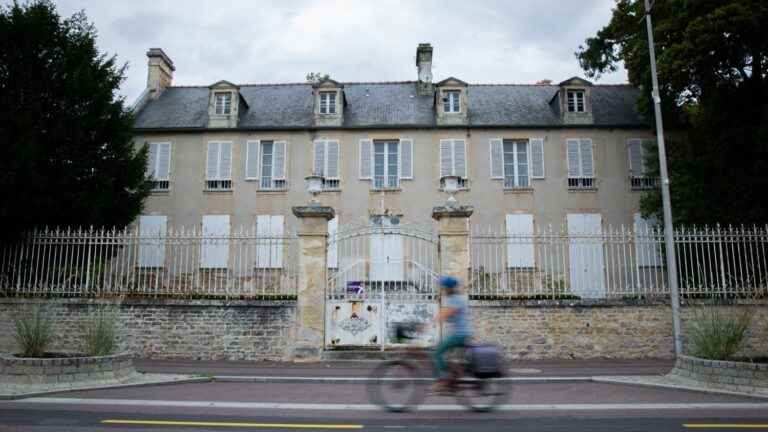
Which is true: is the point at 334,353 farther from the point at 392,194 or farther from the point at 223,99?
the point at 223,99

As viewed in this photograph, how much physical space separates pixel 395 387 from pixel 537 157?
17.7 metres

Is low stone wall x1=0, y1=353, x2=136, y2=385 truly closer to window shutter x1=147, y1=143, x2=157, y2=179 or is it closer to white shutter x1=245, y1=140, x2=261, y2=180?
white shutter x1=245, y1=140, x2=261, y2=180

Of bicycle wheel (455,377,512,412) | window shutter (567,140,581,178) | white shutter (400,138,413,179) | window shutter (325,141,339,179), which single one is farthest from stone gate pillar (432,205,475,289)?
window shutter (567,140,581,178)

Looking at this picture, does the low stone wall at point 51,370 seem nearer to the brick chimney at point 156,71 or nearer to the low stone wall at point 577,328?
the low stone wall at point 577,328

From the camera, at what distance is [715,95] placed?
55.4 feet

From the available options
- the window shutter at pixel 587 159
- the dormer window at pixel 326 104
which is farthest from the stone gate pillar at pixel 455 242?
the dormer window at pixel 326 104

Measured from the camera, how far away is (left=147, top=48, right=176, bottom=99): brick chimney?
25953 mm

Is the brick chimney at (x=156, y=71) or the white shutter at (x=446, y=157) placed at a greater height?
the brick chimney at (x=156, y=71)

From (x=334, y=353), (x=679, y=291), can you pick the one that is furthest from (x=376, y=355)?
(x=679, y=291)

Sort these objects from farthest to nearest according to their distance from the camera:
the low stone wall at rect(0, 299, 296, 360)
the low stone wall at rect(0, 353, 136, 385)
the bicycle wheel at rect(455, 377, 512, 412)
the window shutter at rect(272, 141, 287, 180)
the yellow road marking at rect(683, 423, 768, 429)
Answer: the window shutter at rect(272, 141, 287, 180), the low stone wall at rect(0, 299, 296, 360), the low stone wall at rect(0, 353, 136, 385), the bicycle wheel at rect(455, 377, 512, 412), the yellow road marking at rect(683, 423, 768, 429)

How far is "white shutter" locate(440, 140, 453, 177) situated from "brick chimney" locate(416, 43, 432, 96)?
3.72 m

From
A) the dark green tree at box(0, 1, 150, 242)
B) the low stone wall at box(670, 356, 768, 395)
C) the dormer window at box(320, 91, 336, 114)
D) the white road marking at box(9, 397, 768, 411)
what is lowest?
the white road marking at box(9, 397, 768, 411)

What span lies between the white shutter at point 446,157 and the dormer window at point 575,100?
16.6 ft

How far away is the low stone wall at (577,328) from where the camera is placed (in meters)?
12.5
